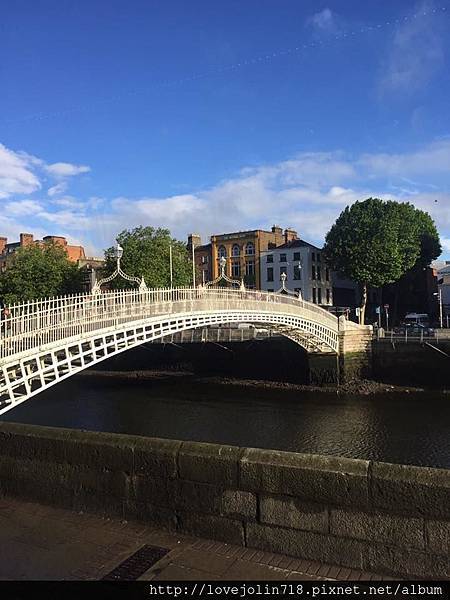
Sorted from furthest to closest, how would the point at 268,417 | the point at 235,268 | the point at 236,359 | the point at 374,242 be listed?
the point at 235,268
the point at 374,242
the point at 236,359
the point at 268,417

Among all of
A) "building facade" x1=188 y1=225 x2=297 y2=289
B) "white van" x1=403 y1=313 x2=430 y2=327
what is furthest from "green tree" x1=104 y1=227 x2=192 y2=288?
"white van" x1=403 y1=313 x2=430 y2=327

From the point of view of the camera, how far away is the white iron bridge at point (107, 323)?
13.4 metres

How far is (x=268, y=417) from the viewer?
24406 millimetres

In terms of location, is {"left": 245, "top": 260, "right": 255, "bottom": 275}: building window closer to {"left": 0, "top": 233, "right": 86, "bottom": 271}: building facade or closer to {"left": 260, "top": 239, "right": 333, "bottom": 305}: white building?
{"left": 260, "top": 239, "right": 333, "bottom": 305}: white building

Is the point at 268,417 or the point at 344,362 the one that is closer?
the point at 268,417

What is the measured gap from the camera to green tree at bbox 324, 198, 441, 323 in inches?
1880

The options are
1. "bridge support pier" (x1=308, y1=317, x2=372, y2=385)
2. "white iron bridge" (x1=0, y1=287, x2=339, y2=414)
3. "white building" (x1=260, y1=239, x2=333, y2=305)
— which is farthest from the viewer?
"white building" (x1=260, y1=239, x2=333, y2=305)

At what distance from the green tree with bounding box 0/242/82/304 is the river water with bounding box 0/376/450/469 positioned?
436 inches

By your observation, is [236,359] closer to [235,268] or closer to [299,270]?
[299,270]

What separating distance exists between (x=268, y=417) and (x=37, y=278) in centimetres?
2573

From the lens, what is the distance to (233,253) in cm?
6122

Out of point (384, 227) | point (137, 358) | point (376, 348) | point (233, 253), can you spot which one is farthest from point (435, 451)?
point (233, 253)

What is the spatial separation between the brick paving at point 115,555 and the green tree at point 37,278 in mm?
38950

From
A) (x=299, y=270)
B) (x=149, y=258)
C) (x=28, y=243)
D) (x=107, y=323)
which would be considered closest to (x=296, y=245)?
(x=299, y=270)
